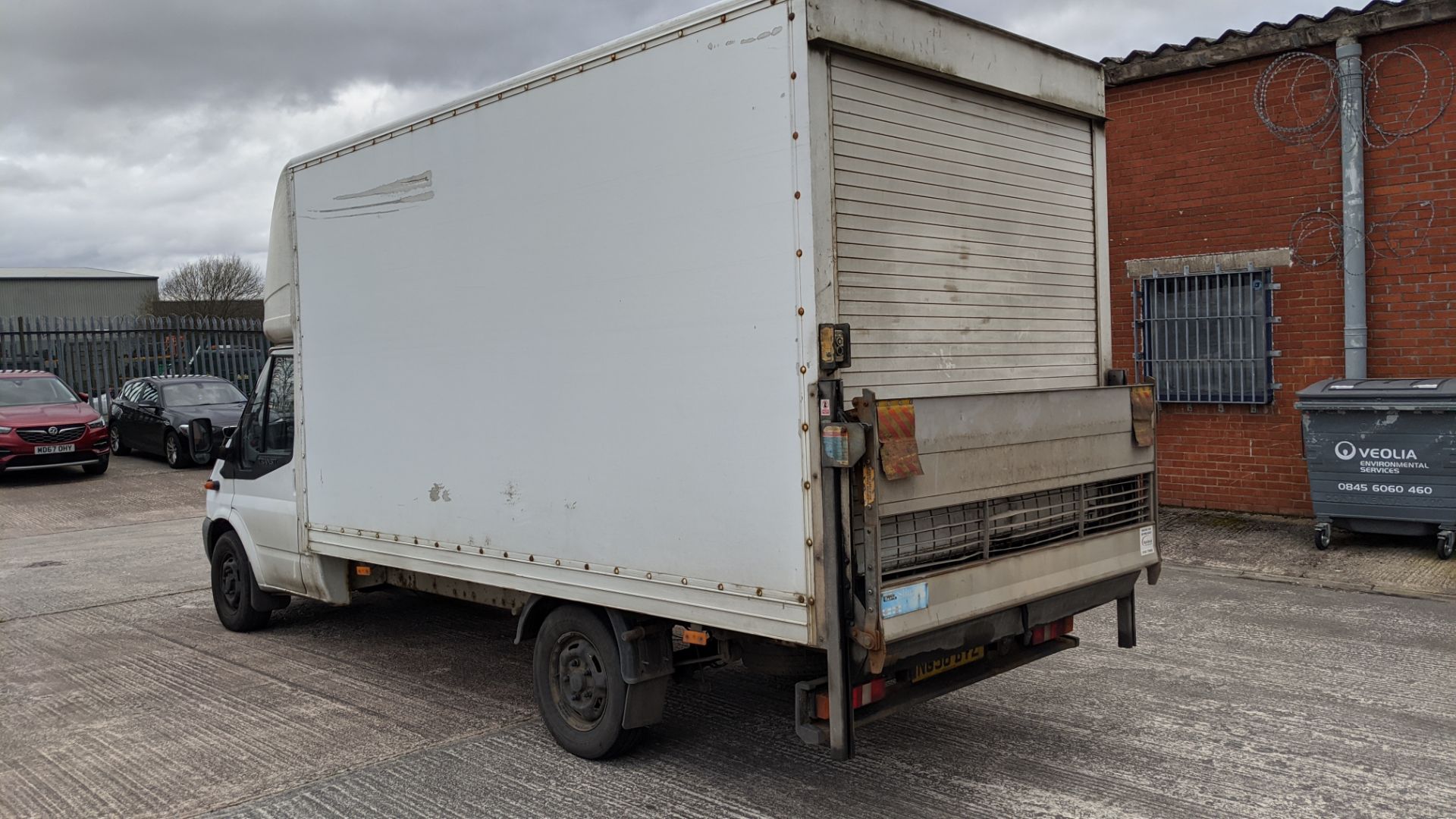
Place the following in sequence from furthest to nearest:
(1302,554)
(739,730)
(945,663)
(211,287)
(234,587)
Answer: (211,287)
(1302,554)
(234,587)
(739,730)
(945,663)

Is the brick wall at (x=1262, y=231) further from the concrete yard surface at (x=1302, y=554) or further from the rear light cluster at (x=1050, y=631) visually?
the rear light cluster at (x=1050, y=631)

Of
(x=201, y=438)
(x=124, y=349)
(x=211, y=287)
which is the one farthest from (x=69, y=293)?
(x=201, y=438)

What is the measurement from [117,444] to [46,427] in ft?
11.5

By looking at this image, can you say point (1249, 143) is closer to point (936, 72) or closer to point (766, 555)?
point (936, 72)

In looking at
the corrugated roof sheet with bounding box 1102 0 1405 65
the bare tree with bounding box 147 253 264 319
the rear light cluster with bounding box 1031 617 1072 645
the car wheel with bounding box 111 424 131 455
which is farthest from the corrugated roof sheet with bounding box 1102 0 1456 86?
the bare tree with bounding box 147 253 264 319

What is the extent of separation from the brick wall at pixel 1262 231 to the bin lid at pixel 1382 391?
75 centimetres

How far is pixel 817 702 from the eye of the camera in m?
4.11

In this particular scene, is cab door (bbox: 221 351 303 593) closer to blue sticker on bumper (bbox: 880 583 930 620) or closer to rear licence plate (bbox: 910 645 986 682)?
rear licence plate (bbox: 910 645 986 682)

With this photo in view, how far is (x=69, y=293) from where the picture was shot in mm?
57531

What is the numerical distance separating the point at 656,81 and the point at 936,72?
1.13m

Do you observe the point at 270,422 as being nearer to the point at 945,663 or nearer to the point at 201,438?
the point at 201,438

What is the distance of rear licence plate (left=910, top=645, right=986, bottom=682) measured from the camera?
14.5 ft

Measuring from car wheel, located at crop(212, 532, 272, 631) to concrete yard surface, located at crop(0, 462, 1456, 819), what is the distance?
152 millimetres

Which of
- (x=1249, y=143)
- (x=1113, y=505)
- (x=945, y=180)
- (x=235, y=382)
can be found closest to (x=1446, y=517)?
(x=1249, y=143)
